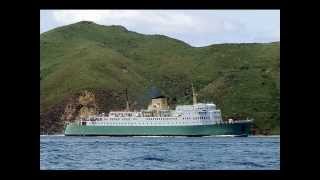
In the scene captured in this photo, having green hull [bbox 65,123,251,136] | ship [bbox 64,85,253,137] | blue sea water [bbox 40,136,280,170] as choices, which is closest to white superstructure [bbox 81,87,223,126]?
ship [bbox 64,85,253,137]

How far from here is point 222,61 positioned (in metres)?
50.9

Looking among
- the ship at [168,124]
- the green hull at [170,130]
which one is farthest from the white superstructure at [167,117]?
the green hull at [170,130]

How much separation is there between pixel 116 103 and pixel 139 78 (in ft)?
13.6

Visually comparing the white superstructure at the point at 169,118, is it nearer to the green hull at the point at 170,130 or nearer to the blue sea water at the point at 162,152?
the green hull at the point at 170,130

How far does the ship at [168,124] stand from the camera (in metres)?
33.5

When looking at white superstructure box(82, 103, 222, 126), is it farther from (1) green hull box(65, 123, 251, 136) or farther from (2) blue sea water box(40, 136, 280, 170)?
(2) blue sea water box(40, 136, 280, 170)

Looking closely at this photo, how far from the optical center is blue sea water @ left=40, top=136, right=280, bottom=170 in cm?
2404

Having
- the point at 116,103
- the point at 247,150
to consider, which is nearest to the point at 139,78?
the point at 116,103

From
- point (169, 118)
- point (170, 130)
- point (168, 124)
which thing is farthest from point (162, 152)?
point (169, 118)

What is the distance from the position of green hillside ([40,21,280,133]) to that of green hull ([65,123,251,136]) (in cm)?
639
